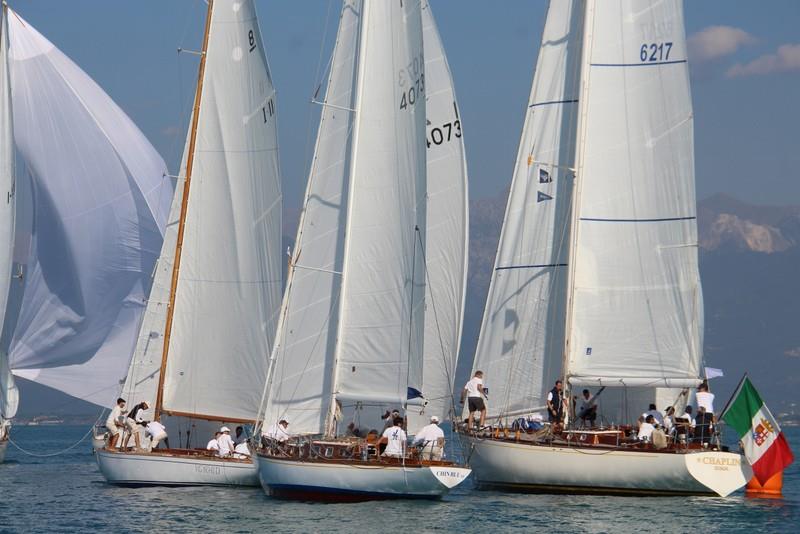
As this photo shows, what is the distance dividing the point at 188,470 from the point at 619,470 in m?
9.76

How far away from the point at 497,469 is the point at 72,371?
15222 mm

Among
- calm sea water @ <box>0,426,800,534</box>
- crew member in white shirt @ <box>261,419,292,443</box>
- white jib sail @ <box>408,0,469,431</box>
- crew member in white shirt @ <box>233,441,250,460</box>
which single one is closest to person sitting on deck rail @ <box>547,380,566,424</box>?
calm sea water @ <box>0,426,800,534</box>

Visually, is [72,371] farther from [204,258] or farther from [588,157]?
[588,157]

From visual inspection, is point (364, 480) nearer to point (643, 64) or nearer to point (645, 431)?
point (645, 431)

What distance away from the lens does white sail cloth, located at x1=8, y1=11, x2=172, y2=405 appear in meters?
43.1

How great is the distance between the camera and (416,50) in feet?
106

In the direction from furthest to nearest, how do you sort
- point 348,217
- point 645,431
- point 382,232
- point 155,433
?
point 155,433 < point 645,431 < point 382,232 < point 348,217

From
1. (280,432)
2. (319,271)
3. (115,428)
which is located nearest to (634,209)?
(319,271)

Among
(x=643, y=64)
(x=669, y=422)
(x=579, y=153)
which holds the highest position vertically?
(x=643, y=64)

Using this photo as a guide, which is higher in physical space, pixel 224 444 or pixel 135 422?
pixel 135 422

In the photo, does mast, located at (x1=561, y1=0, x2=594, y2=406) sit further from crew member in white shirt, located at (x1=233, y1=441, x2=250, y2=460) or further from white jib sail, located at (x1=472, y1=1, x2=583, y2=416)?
crew member in white shirt, located at (x1=233, y1=441, x2=250, y2=460)

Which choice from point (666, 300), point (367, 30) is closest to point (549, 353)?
point (666, 300)

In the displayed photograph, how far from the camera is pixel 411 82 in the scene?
32.1 m

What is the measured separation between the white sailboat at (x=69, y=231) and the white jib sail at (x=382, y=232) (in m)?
13.3
